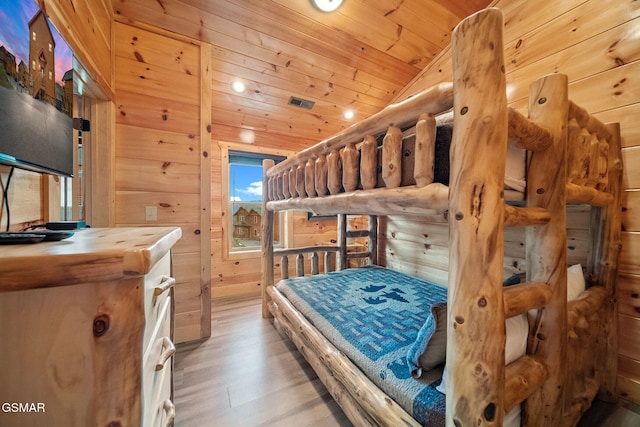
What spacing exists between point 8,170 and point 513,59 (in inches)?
119

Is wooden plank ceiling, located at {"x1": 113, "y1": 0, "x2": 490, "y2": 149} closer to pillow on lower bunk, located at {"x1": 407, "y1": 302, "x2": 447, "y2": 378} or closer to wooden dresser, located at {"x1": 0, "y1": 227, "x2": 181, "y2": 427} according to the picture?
wooden dresser, located at {"x1": 0, "y1": 227, "x2": 181, "y2": 427}

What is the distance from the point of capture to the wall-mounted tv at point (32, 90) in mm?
623

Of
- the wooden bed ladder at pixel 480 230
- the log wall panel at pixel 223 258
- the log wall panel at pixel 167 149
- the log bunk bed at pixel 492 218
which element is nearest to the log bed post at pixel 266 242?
the log wall panel at pixel 167 149

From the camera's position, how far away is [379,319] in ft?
4.64

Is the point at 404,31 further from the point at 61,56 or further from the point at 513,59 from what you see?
the point at 61,56

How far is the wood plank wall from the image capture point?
50.1 inches

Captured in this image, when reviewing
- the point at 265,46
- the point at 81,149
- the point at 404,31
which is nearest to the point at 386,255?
the point at 404,31

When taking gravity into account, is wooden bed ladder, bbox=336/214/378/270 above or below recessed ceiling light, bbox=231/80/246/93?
below

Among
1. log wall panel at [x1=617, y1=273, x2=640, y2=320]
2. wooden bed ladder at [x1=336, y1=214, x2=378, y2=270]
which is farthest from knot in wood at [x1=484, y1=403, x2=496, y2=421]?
wooden bed ladder at [x1=336, y1=214, x2=378, y2=270]

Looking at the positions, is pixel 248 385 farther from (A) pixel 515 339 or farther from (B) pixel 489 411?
(A) pixel 515 339

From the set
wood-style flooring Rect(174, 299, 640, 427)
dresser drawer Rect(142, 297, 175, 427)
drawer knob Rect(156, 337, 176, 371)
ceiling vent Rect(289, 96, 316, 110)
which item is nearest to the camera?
dresser drawer Rect(142, 297, 175, 427)

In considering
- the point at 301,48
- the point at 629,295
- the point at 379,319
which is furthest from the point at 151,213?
the point at 629,295

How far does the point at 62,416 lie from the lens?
444mm

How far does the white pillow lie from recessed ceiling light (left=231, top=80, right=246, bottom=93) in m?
2.95
